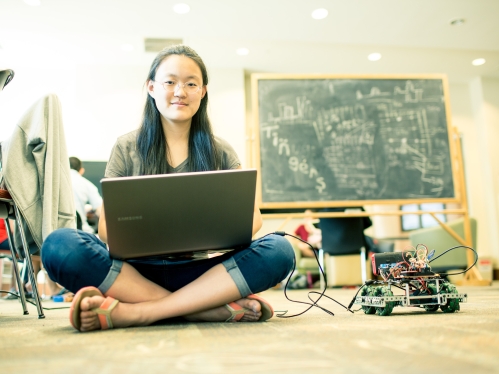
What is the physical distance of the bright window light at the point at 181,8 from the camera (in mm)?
3711

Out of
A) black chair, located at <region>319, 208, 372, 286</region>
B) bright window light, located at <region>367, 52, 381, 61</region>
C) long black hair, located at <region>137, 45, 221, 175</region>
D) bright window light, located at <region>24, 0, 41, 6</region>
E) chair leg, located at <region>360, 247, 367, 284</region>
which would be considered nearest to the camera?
long black hair, located at <region>137, 45, 221, 175</region>

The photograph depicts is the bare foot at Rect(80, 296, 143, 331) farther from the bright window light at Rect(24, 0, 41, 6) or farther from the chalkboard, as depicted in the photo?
the bright window light at Rect(24, 0, 41, 6)

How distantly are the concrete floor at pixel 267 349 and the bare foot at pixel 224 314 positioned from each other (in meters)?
0.13

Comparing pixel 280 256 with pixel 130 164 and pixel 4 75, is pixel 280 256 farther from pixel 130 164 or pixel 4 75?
pixel 4 75

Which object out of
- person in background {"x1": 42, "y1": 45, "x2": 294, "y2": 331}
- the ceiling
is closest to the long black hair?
person in background {"x1": 42, "y1": 45, "x2": 294, "y2": 331}

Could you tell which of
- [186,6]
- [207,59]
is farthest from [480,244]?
[186,6]

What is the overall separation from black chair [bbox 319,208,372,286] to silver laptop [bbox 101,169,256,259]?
2.53m

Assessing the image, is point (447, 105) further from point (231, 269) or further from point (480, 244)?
point (231, 269)

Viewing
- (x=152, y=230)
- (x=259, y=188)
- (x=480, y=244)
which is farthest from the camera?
(x=480, y=244)

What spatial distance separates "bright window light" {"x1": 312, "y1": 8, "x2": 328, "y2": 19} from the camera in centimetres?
384

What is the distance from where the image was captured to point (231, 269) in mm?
1046

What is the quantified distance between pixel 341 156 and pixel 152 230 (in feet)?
8.65

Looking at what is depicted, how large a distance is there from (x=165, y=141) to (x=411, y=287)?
0.77 metres

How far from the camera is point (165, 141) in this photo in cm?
129
